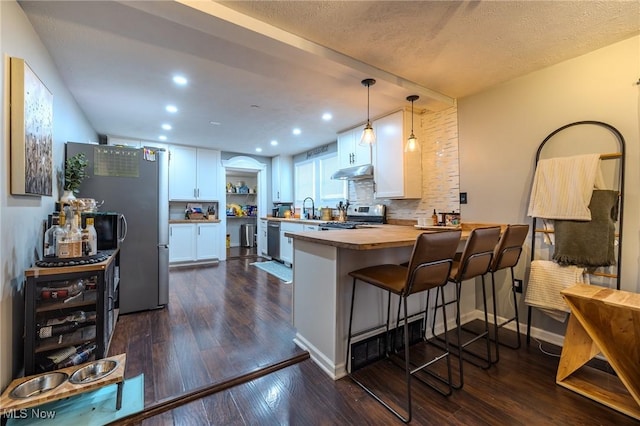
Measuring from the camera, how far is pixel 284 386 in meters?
1.74

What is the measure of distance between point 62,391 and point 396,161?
11.2ft

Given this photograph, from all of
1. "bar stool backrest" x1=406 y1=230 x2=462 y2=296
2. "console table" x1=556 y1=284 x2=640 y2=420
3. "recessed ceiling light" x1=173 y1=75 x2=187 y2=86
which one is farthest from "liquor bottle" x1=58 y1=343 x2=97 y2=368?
"console table" x1=556 y1=284 x2=640 y2=420

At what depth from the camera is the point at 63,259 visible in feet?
5.81

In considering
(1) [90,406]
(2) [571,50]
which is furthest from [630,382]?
(1) [90,406]

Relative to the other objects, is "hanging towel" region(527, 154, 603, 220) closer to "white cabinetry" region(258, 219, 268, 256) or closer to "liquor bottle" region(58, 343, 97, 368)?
"liquor bottle" region(58, 343, 97, 368)

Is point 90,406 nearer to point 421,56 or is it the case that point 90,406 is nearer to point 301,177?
point 421,56

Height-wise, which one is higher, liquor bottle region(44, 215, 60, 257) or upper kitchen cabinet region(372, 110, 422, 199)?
upper kitchen cabinet region(372, 110, 422, 199)

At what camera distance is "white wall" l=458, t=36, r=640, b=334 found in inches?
76.5

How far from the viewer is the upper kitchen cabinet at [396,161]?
331 cm

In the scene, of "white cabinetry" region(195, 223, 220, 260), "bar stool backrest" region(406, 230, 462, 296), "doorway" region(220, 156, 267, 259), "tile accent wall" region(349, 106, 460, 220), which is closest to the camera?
"bar stool backrest" region(406, 230, 462, 296)

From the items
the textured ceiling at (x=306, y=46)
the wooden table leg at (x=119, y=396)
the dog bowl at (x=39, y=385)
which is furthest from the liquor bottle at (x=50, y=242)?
the textured ceiling at (x=306, y=46)

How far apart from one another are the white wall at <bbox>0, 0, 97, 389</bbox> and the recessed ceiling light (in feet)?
2.87

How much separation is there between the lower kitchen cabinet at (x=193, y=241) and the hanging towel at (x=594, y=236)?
17.4 feet

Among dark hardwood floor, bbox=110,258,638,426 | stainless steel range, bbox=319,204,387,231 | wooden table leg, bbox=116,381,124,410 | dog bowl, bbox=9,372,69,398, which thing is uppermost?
stainless steel range, bbox=319,204,387,231
